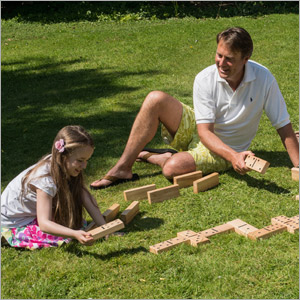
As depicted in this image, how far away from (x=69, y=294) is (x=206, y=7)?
14.6 meters

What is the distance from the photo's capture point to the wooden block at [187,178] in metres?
5.19

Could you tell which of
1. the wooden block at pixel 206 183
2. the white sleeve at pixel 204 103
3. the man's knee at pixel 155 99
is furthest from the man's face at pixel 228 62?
the wooden block at pixel 206 183

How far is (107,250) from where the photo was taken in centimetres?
399

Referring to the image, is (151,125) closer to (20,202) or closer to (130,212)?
(130,212)

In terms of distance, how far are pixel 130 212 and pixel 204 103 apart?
54.6 inches

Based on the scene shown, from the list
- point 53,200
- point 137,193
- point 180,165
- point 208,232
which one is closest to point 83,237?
point 53,200

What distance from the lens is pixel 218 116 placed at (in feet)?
17.4

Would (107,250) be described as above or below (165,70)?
below

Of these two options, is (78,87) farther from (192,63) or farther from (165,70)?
(192,63)

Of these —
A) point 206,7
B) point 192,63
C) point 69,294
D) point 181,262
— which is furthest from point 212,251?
point 206,7

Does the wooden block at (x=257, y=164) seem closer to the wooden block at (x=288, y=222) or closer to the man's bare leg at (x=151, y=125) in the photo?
the wooden block at (x=288, y=222)

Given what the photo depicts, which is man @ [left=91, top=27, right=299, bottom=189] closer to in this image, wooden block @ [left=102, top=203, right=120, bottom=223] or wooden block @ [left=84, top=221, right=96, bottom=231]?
wooden block @ [left=102, top=203, right=120, bottom=223]

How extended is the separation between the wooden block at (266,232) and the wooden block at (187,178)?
1.29 metres

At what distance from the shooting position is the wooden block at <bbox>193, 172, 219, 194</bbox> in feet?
16.5
